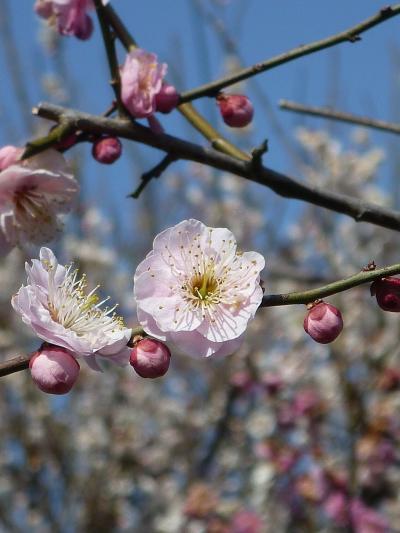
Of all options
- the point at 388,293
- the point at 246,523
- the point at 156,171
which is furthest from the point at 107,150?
the point at 246,523

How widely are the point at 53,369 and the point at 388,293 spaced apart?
17.0 inches

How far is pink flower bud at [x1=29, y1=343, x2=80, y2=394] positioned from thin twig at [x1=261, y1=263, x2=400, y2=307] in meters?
0.27

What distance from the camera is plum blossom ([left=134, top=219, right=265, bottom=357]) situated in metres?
1.07

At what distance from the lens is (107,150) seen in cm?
144

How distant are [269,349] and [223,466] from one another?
116cm

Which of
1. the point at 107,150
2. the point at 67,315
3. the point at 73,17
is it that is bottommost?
the point at 67,315

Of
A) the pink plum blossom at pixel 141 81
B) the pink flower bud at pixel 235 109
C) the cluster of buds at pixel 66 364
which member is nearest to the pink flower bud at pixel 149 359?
the cluster of buds at pixel 66 364

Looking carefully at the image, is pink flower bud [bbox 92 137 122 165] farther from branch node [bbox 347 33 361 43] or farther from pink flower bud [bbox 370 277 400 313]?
pink flower bud [bbox 370 277 400 313]

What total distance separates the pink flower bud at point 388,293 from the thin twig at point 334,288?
0.9 inches

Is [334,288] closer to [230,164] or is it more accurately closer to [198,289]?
[198,289]

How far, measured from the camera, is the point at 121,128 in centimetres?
135

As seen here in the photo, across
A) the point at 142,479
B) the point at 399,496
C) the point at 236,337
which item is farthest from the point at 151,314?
the point at 142,479

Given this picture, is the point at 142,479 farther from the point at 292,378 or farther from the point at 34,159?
the point at 34,159

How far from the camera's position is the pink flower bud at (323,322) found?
1.02 metres
